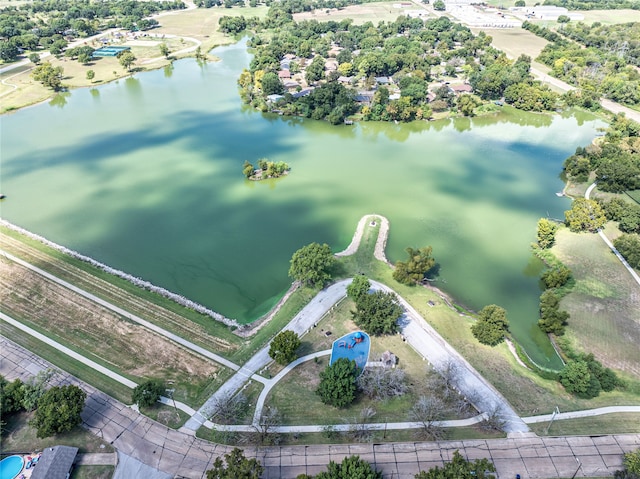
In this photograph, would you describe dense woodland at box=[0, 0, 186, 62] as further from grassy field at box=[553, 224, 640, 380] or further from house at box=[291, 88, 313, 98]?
grassy field at box=[553, 224, 640, 380]

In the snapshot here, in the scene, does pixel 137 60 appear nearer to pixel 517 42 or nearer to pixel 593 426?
pixel 517 42

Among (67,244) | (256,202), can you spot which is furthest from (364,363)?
(67,244)

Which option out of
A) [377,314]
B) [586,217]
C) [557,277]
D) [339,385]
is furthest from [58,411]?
[586,217]

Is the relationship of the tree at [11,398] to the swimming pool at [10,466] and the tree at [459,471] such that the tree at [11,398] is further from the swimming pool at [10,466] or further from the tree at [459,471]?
the tree at [459,471]

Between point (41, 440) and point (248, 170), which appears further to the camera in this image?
point (248, 170)

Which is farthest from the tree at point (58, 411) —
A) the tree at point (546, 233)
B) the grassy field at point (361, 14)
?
the grassy field at point (361, 14)

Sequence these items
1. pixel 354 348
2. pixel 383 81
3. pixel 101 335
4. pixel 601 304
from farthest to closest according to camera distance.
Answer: pixel 383 81, pixel 601 304, pixel 101 335, pixel 354 348

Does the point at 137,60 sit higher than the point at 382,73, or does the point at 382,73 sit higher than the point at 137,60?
the point at 382,73
